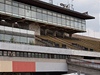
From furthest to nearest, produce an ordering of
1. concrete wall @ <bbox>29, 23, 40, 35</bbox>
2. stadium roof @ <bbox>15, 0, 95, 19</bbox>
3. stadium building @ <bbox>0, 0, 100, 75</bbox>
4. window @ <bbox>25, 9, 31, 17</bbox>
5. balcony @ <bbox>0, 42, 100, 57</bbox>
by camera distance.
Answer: concrete wall @ <bbox>29, 23, 40, 35</bbox> < stadium roof @ <bbox>15, 0, 95, 19</bbox> < window @ <bbox>25, 9, 31, 17</bbox> < stadium building @ <bbox>0, 0, 100, 75</bbox> < balcony @ <bbox>0, 42, 100, 57</bbox>

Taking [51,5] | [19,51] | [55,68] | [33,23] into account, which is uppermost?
[51,5]

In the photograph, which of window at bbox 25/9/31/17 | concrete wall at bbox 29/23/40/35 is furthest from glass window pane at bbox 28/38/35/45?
concrete wall at bbox 29/23/40/35

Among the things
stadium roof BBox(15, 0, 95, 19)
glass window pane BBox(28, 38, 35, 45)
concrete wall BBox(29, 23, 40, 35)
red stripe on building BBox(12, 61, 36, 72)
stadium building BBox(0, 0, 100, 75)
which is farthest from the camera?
concrete wall BBox(29, 23, 40, 35)

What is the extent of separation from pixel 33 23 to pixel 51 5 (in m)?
6.02

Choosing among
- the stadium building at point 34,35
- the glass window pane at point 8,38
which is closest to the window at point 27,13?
the stadium building at point 34,35

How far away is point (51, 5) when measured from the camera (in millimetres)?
63500

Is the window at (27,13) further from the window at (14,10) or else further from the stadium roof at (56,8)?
the window at (14,10)

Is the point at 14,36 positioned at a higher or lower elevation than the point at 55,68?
higher

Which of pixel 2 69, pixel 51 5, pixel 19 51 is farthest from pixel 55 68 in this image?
pixel 51 5

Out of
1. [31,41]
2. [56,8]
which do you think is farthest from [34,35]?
[56,8]

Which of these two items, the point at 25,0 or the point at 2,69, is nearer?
the point at 2,69

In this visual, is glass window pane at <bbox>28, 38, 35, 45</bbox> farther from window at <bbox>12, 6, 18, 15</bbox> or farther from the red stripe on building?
window at <bbox>12, 6, 18, 15</bbox>

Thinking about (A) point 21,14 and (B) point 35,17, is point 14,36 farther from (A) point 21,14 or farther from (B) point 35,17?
(B) point 35,17

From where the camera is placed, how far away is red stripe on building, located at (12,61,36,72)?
139 feet
